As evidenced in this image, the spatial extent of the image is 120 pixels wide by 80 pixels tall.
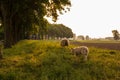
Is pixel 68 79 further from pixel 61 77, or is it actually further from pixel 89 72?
pixel 89 72

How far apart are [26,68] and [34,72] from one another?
0.88 metres

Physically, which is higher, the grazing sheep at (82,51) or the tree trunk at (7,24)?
the tree trunk at (7,24)

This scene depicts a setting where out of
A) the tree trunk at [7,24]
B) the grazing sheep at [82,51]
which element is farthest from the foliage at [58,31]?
the grazing sheep at [82,51]

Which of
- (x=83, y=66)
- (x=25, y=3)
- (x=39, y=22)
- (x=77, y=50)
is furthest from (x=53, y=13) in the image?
(x=83, y=66)

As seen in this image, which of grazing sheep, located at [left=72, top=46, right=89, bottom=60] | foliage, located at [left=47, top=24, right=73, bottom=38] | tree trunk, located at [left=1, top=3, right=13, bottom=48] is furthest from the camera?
foliage, located at [left=47, top=24, right=73, bottom=38]

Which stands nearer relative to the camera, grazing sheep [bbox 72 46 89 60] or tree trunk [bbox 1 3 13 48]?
grazing sheep [bbox 72 46 89 60]

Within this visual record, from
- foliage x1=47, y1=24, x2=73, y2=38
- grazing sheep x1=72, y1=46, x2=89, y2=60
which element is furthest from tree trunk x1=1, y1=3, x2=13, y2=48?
foliage x1=47, y1=24, x2=73, y2=38

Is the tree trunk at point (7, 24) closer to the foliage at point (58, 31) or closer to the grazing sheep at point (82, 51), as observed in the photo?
the grazing sheep at point (82, 51)

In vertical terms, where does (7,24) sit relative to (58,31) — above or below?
below

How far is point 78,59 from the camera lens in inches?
595

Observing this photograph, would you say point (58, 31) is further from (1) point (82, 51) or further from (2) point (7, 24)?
(1) point (82, 51)

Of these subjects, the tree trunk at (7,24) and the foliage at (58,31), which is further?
the foliage at (58,31)

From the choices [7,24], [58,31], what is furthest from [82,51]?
[58,31]

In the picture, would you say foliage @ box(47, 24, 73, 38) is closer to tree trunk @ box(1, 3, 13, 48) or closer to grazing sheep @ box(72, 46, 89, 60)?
tree trunk @ box(1, 3, 13, 48)
